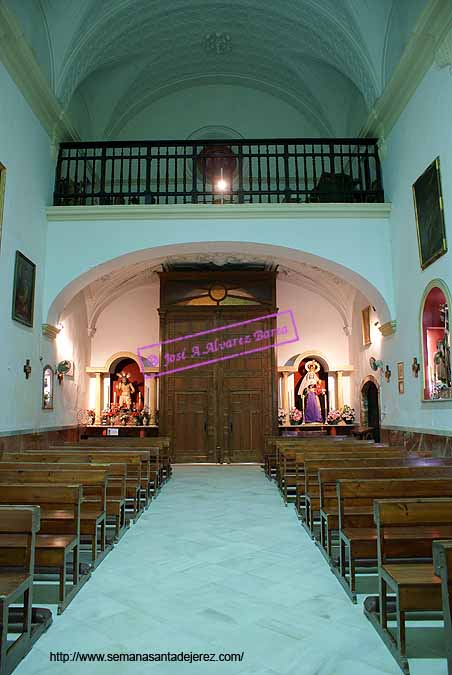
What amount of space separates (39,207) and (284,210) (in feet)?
14.2

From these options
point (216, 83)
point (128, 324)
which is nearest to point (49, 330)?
point (128, 324)

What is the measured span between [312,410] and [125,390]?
5009 millimetres

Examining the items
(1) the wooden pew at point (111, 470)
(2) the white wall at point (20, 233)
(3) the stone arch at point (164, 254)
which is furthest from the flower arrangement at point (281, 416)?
(1) the wooden pew at point (111, 470)

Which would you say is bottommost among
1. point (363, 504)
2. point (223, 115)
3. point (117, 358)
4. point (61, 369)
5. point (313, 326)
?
point (363, 504)

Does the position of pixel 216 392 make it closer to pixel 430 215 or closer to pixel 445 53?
pixel 430 215

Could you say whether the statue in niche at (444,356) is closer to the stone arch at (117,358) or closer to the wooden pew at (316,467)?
the wooden pew at (316,467)

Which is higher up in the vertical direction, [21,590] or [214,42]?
[214,42]

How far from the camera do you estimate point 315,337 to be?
1490 cm

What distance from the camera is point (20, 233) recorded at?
840 centimetres

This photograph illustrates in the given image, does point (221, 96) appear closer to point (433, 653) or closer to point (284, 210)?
point (284, 210)

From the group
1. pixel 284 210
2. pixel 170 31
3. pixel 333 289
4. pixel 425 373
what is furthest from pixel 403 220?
pixel 170 31

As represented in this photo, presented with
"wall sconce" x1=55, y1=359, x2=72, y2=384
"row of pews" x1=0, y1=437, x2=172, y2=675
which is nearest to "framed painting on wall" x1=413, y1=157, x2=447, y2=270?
"row of pews" x1=0, y1=437, x2=172, y2=675

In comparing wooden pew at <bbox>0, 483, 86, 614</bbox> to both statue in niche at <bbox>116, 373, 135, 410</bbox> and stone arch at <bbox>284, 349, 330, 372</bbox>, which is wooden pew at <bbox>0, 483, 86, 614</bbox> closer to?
statue in niche at <bbox>116, 373, 135, 410</bbox>

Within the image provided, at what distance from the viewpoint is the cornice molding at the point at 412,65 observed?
22.5 ft
